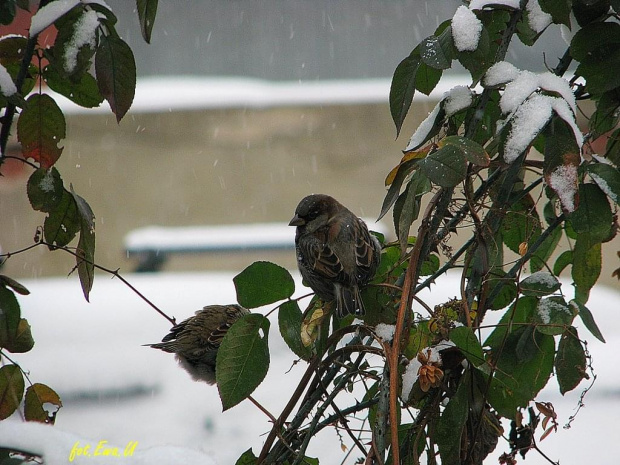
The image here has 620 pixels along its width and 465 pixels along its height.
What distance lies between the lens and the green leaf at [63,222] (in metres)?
0.93

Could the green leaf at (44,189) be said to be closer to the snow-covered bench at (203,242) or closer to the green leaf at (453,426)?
the green leaf at (453,426)

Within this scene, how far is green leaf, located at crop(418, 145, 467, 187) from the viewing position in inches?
27.2

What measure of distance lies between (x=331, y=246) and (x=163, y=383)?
1250mm

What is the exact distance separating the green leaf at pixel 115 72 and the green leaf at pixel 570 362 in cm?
61

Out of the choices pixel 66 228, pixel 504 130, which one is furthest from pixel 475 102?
pixel 66 228

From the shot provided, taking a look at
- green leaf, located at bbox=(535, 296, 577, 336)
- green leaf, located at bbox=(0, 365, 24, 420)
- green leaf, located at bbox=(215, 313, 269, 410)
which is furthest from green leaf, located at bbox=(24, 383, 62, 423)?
green leaf, located at bbox=(535, 296, 577, 336)

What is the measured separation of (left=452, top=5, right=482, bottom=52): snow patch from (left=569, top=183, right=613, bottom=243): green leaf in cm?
21

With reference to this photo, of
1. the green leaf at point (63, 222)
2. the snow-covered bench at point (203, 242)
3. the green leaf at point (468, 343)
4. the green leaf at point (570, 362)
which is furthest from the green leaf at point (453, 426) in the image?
the snow-covered bench at point (203, 242)

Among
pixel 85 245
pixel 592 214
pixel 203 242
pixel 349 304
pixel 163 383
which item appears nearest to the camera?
pixel 592 214

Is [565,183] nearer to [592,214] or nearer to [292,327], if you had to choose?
[592,214]

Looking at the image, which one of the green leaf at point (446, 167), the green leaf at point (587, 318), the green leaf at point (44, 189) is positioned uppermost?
the green leaf at point (44, 189)

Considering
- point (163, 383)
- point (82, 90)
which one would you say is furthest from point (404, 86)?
point (163, 383)

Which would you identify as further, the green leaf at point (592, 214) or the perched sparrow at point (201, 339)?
the perched sparrow at point (201, 339)

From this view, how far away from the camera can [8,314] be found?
2.91 ft
